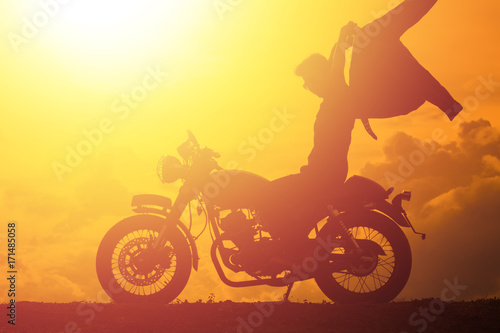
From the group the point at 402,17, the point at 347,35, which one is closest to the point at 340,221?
the point at 347,35

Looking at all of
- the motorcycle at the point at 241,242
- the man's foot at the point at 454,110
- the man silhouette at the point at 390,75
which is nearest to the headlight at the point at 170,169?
the motorcycle at the point at 241,242

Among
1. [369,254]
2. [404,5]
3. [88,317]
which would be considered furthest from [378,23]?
[88,317]

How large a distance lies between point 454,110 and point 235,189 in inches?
143

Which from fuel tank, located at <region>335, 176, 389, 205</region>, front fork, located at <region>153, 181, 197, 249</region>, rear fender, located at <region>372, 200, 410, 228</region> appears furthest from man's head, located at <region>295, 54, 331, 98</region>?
front fork, located at <region>153, 181, 197, 249</region>

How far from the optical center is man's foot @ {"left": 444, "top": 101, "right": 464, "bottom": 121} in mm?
9367

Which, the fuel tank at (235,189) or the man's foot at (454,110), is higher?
the man's foot at (454,110)

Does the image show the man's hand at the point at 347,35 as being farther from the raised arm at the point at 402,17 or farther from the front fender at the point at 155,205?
the front fender at the point at 155,205

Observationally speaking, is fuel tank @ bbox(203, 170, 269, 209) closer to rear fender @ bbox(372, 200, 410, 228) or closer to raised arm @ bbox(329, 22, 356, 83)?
rear fender @ bbox(372, 200, 410, 228)

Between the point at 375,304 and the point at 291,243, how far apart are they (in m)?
1.51

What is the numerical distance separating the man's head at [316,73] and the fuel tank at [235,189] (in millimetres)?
1583

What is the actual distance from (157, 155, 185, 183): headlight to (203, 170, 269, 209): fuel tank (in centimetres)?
59

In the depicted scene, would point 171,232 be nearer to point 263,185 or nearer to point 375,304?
point 263,185

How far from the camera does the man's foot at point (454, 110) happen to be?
9.37 m

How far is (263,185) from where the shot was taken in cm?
910
